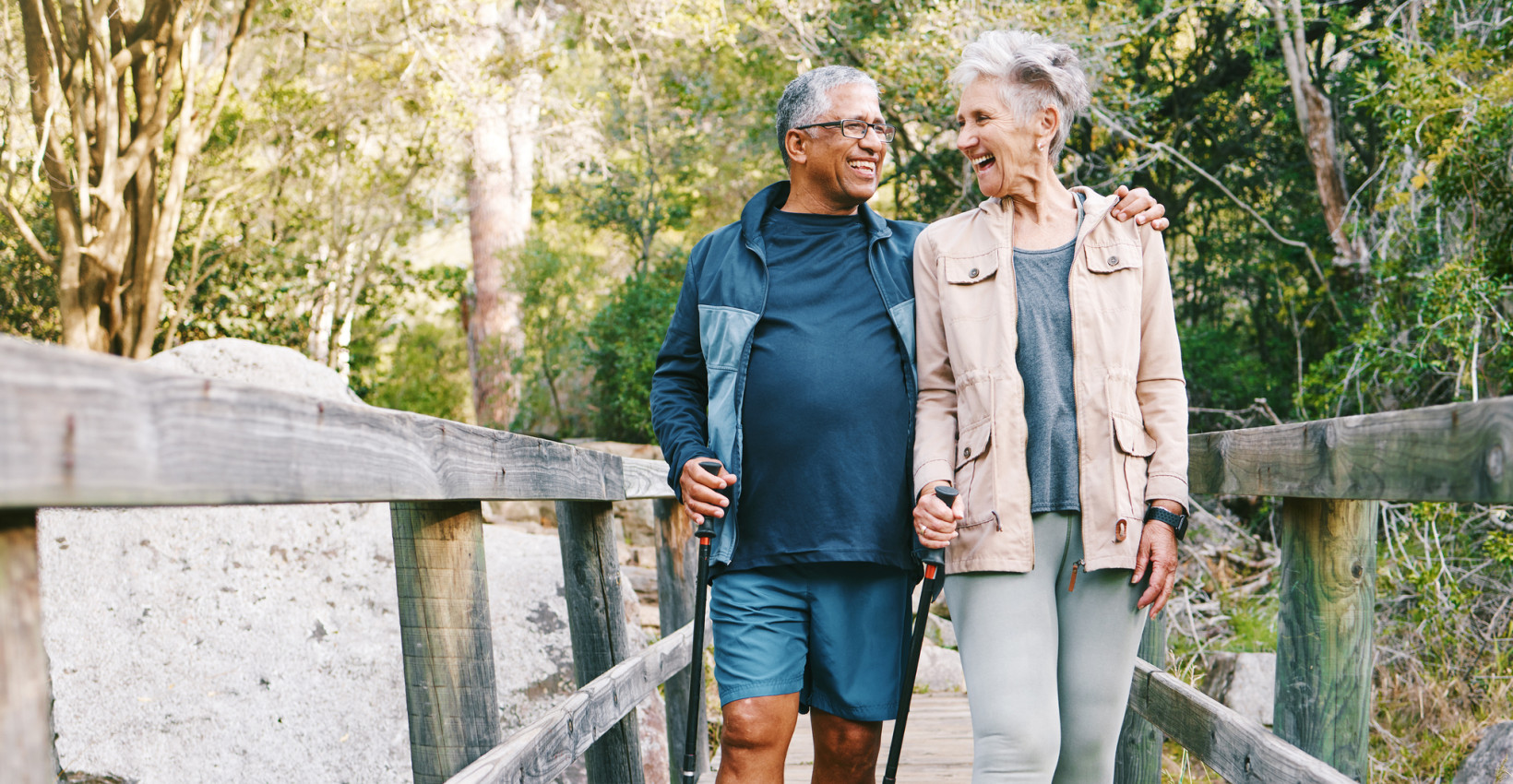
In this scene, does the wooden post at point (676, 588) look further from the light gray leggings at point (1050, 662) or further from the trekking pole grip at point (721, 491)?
the light gray leggings at point (1050, 662)

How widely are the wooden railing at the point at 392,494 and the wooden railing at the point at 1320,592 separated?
50.2 inches

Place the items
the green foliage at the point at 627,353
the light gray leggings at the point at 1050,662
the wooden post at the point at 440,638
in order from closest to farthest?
1. the wooden post at the point at 440,638
2. the light gray leggings at the point at 1050,662
3. the green foliage at the point at 627,353

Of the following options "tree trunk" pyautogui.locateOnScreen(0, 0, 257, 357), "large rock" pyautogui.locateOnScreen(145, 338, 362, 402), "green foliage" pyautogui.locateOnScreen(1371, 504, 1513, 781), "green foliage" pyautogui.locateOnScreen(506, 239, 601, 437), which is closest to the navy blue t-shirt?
"green foliage" pyautogui.locateOnScreen(1371, 504, 1513, 781)

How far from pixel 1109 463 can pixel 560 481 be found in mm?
1145

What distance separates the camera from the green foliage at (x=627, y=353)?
33.4 ft

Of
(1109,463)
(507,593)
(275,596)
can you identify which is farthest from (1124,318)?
(275,596)

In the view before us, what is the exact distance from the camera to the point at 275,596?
4516 millimetres

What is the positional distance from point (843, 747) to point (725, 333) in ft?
2.92

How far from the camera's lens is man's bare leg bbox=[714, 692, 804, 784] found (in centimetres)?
232

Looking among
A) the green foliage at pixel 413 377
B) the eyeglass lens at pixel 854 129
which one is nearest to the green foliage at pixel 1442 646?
the eyeglass lens at pixel 854 129

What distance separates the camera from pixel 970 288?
2203 mm

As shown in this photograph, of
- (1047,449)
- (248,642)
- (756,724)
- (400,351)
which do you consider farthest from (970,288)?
(400,351)

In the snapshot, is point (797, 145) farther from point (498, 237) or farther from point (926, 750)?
point (498, 237)

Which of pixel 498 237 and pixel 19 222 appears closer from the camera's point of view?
pixel 19 222
